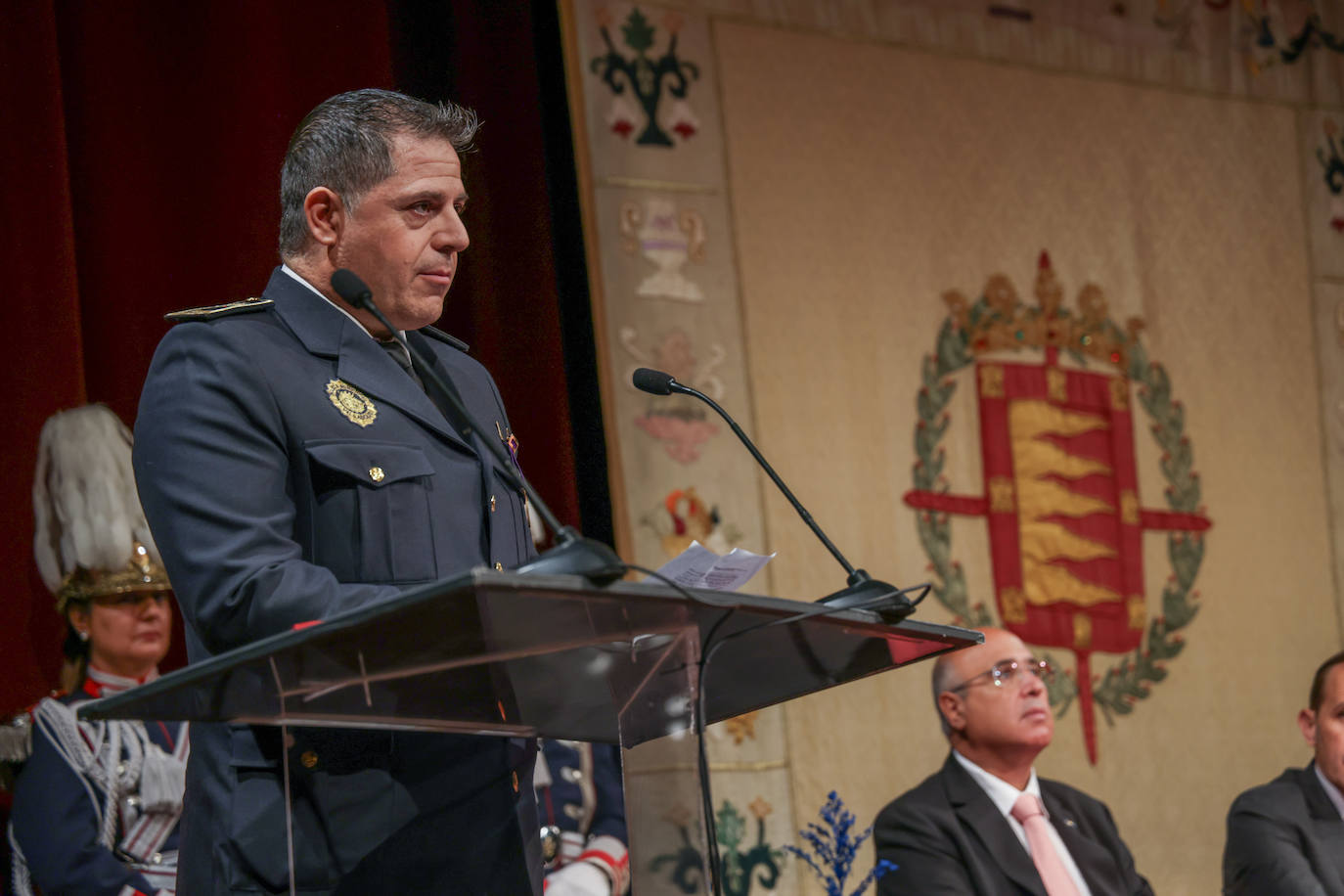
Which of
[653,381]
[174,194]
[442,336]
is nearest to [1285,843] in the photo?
[653,381]

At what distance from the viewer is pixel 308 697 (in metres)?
1.39

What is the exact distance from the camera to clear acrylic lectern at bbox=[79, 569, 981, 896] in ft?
4.14

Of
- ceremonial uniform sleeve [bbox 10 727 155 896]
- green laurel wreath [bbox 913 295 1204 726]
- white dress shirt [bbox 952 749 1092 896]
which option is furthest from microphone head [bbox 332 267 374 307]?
green laurel wreath [bbox 913 295 1204 726]

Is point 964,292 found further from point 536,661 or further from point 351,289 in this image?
point 536,661

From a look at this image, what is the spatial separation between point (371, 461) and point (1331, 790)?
284 centimetres

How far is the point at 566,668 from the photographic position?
147cm

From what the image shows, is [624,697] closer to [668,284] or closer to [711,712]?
[711,712]

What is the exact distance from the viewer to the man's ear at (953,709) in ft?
12.1

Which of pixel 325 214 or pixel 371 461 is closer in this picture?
pixel 371 461

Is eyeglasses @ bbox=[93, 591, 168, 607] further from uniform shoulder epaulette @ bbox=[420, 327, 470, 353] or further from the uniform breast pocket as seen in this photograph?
the uniform breast pocket

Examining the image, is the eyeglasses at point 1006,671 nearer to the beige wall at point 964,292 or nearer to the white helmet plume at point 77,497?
the beige wall at point 964,292

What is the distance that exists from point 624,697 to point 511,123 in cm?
276

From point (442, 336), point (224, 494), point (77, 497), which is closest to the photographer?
point (224, 494)

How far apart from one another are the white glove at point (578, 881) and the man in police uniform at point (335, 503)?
5.78 ft
